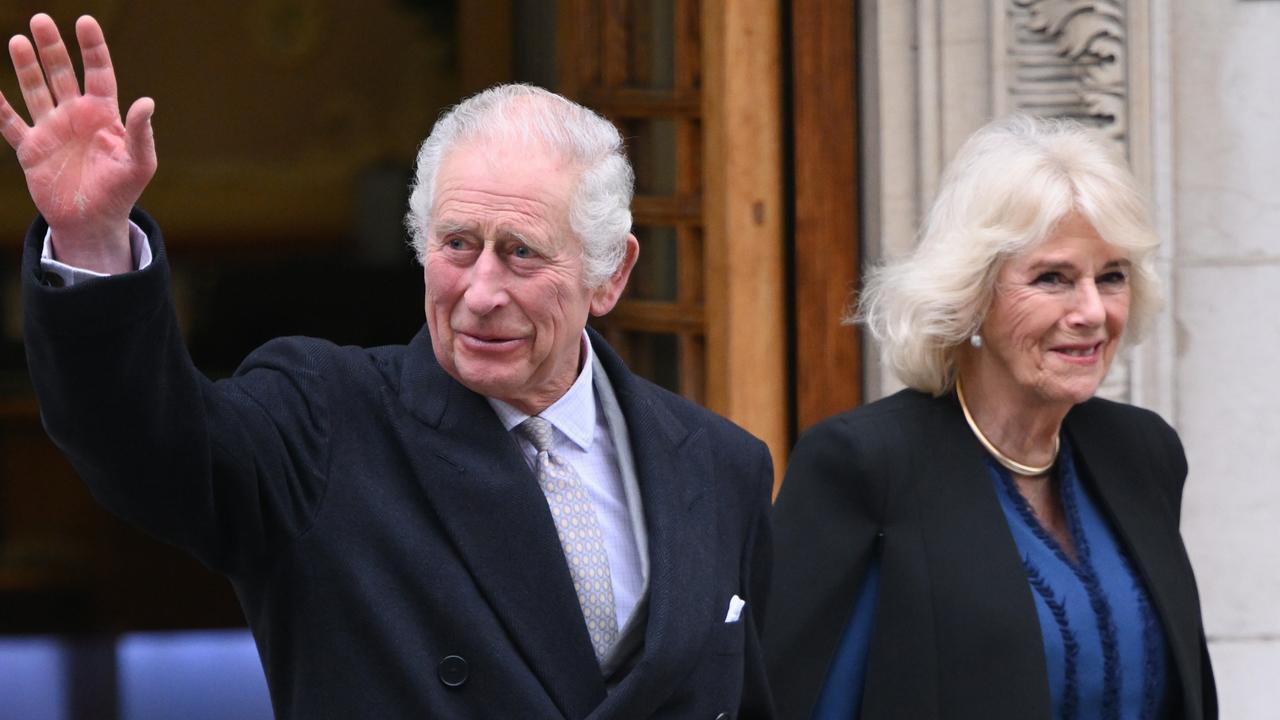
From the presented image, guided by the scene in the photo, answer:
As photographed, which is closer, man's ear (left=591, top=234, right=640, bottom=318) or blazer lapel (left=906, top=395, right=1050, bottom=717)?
man's ear (left=591, top=234, right=640, bottom=318)

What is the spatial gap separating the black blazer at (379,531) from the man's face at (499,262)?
8 cm

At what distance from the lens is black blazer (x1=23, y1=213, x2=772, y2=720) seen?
1.90 metres

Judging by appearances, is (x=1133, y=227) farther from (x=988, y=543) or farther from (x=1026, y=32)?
(x=1026, y=32)

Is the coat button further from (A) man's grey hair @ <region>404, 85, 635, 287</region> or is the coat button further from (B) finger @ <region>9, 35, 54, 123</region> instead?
(B) finger @ <region>9, 35, 54, 123</region>

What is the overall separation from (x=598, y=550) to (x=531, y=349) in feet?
0.85

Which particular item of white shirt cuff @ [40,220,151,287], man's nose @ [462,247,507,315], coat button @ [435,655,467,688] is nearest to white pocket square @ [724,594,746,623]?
coat button @ [435,655,467,688]

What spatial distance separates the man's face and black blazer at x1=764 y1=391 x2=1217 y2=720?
0.99 m

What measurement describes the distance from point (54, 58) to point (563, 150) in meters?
0.65

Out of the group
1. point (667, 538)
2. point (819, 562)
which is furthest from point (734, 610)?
point (819, 562)

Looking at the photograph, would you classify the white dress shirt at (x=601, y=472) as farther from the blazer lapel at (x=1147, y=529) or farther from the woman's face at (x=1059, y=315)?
the blazer lapel at (x=1147, y=529)

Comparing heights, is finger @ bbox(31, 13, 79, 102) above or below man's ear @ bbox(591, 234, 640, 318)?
above

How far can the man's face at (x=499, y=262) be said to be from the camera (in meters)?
2.18

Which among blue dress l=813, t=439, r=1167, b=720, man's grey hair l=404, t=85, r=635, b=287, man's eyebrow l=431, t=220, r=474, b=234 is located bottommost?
blue dress l=813, t=439, r=1167, b=720

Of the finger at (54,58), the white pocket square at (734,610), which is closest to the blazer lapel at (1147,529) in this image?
the white pocket square at (734,610)
